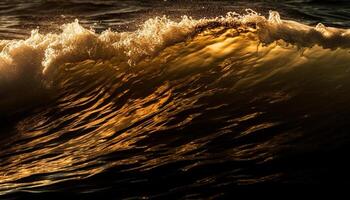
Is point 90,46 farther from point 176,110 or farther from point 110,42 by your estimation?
point 176,110

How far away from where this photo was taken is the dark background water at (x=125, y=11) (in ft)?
40.8

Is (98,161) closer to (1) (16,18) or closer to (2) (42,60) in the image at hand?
(2) (42,60)

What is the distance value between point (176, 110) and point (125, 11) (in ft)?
26.5

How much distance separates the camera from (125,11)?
47.0 ft

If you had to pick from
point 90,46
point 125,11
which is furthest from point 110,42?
point 125,11

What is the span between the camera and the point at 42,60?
841cm

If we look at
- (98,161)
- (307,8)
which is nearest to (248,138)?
(98,161)

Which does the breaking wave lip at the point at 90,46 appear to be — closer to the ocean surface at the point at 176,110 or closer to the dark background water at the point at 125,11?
the ocean surface at the point at 176,110

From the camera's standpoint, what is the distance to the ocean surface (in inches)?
195

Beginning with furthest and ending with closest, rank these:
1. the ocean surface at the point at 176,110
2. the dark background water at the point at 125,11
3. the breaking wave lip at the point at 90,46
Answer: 1. the dark background water at the point at 125,11
2. the breaking wave lip at the point at 90,46
3. the ocean surface at the point at 176,110

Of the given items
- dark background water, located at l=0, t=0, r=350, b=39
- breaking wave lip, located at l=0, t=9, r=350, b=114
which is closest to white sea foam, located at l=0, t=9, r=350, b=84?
breaking wave lip, located at l=0, t=9, r=350, b=114

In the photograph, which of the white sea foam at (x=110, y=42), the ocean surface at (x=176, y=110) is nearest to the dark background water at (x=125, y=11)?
the white sea foam at (x=110, y=42)

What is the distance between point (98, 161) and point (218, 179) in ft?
4.30

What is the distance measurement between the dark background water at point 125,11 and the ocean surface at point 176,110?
128 inches
